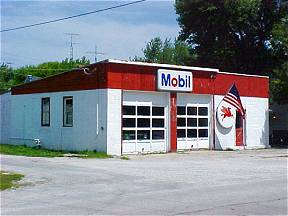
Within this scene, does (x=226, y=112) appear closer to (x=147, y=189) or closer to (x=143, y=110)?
(x=143, y=110)

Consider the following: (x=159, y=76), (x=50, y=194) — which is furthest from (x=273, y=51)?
(x=50, y=194)

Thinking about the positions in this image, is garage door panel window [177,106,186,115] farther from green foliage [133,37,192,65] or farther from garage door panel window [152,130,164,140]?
green foliage [133,37,192,65]

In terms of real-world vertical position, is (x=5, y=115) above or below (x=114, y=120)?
above

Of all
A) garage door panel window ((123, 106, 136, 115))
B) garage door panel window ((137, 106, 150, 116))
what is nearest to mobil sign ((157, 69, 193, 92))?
garage door panel window ((137, 106, 150, 116))

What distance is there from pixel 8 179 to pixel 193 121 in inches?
699

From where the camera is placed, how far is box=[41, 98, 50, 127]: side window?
3295 cm

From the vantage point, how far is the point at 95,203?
12.1 m

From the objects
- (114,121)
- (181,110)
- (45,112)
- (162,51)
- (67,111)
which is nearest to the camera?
(114,121)

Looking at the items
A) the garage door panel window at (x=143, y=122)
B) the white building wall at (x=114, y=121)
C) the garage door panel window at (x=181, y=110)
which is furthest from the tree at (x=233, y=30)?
the white building wall at (x=114, y=121)

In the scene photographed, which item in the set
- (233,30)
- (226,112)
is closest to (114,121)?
(226,112)

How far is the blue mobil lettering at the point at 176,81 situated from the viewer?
101 ft

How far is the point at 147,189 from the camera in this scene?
14695 millimetres

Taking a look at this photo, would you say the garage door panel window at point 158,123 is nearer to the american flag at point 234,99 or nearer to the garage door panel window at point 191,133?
the garage door panel window at point 191,133

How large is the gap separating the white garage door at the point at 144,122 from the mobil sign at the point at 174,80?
0.61 metres
